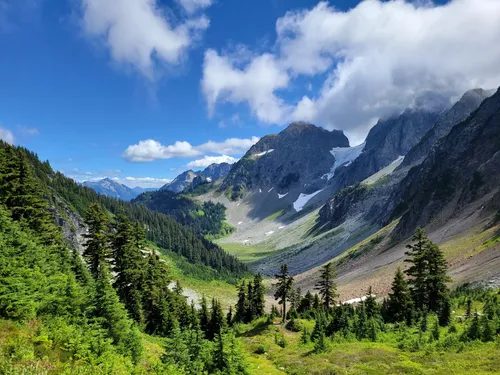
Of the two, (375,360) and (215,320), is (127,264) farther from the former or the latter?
(375,360)

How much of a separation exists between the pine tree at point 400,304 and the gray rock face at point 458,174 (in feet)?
259

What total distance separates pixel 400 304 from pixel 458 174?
355 feet

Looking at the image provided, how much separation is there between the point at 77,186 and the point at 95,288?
149m

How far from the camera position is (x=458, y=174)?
418 feet

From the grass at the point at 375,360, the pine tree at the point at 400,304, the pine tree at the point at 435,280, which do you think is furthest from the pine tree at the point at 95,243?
the pine tree at the point at 435,280

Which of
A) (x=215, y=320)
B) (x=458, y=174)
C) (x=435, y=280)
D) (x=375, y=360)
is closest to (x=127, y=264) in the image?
(x=215, y=320)

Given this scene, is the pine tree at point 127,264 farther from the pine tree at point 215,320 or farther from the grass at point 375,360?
the grass at point 375,360

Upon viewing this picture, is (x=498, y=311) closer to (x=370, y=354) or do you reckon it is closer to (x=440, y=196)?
(x=370, y=354)

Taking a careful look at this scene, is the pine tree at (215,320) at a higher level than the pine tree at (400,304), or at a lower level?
lower

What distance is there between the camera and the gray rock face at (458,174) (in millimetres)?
109250

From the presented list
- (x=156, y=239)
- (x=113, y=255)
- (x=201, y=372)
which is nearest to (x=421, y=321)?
(x=201, y=372)

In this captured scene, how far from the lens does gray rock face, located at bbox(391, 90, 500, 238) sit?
109 metres

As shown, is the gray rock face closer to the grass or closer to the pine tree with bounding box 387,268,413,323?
the pine tree with bounding box 387,268,413,323

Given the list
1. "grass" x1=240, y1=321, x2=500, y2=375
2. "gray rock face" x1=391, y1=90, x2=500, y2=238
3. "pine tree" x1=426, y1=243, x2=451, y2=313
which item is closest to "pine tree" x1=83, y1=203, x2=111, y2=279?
"grass" x1=240, y1=321, x2=500, y2=375
